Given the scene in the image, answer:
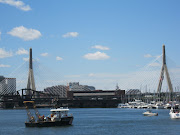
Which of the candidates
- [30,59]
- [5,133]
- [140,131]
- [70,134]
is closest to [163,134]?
[140,131]

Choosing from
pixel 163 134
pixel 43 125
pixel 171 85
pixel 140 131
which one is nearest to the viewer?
pixel 163 134

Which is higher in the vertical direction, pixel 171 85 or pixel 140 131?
pixel 171 85

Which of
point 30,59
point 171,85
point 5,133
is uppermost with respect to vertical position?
point 30,59

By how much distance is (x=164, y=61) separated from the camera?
167 metres

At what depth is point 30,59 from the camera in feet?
605

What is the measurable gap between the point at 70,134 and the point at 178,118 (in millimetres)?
39824

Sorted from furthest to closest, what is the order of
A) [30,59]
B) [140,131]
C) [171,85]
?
[30,59] → [171,85] → [140,131]

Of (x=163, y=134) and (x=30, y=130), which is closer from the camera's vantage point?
(x=163, y=134)

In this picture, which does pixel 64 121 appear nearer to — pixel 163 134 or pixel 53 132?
pixel 53 132

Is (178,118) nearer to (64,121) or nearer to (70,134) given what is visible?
(64,121)

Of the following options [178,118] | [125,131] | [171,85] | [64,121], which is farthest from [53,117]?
[171,85]

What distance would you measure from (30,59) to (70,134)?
121773 mm

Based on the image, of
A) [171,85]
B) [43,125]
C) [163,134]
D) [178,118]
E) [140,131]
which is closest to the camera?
[163,134]

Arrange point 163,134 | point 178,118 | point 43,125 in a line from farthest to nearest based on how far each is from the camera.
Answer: point 178,118, point 43,125, point 163,134
